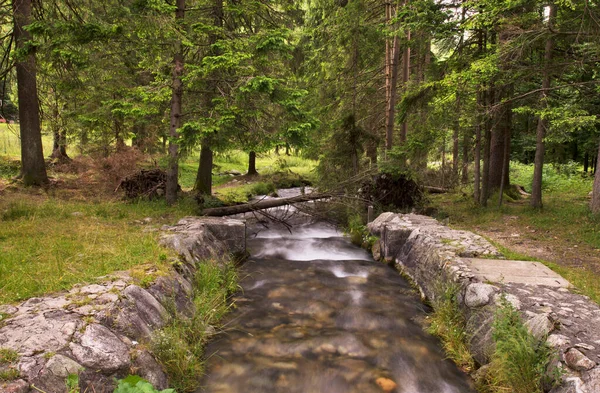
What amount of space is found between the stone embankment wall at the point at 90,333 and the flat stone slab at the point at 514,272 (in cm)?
441

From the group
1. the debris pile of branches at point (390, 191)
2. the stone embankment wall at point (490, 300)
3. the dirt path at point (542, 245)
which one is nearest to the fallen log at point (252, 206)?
the debris pile of branches at point (390, 191)

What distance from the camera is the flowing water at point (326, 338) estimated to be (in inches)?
171

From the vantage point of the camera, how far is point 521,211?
1133 centimetres

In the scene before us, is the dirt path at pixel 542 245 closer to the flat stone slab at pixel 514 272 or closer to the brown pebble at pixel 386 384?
the flat stone slab at pixel 514 272

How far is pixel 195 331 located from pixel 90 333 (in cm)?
169

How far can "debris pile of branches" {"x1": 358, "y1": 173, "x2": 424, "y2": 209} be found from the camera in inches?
453

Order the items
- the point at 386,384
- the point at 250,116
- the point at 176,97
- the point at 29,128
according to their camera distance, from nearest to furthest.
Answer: the point at 386,384 < the point at 250,116 < the point at 176,97 < the point at 29,128

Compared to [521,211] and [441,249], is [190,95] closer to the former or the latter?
[441,249]

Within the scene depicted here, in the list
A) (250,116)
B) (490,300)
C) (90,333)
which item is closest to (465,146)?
(250,116)

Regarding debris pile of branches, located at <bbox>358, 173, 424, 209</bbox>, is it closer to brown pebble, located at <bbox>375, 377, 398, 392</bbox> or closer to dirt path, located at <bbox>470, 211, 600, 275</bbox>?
dirt path, located at <bbox>470, 211, 600, 275</bbox>

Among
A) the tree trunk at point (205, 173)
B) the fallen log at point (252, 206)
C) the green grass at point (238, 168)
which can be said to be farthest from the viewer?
the green grass at point (238, 168)

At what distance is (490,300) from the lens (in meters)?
4.65

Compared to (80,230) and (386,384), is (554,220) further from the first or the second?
(80,230)

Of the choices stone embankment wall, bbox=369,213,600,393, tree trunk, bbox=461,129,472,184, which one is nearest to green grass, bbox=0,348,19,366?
stone embankment wall, bbox=369,213,600,393
